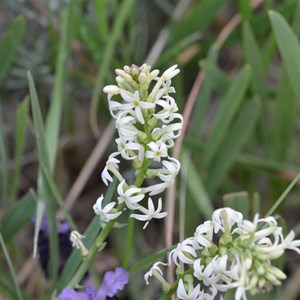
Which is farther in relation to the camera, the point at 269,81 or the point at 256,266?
the point at 269,81

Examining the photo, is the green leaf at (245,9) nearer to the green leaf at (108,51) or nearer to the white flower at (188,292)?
the green leaf at (108,51)

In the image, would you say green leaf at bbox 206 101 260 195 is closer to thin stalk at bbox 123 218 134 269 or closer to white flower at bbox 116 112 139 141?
thin stalk at bbox 123 218 134 269

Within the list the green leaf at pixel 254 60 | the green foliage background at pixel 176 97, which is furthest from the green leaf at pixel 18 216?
the green leaf at pixel 254 60

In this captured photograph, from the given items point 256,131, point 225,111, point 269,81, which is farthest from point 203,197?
point 269,81

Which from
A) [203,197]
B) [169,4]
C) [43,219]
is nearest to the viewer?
[43,219]

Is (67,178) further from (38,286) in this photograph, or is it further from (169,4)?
(169,4)
